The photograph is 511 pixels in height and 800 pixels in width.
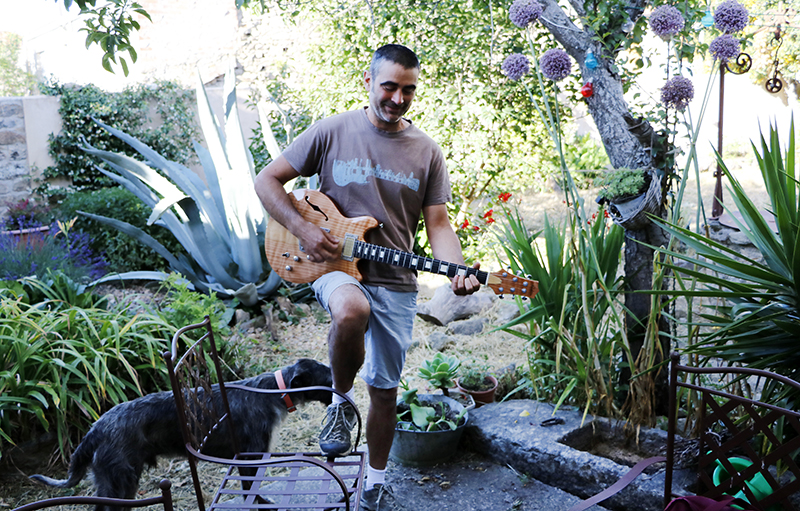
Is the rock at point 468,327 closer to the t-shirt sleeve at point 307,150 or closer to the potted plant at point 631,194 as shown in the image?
the potted plant at point 631,194

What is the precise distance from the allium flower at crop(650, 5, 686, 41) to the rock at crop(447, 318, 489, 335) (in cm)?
273

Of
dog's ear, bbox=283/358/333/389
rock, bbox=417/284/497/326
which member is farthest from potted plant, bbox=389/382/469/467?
rock, bbox=417/284/497/326

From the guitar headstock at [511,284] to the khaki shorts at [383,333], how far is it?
36cm

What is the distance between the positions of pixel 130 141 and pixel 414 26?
2495mm

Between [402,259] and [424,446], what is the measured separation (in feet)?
2.89

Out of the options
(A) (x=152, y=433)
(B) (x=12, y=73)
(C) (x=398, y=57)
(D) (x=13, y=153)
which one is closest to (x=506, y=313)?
(C) (x=398, y=57)

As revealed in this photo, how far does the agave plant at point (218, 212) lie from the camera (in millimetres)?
4137

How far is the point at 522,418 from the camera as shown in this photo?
2.62 metres

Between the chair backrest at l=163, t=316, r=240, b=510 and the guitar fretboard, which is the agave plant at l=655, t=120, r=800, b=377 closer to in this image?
the guitar fretboard

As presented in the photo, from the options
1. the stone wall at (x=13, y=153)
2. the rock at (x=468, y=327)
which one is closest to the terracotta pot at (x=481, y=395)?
the rock at (x=468, y=327)

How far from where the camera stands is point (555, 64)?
230cm

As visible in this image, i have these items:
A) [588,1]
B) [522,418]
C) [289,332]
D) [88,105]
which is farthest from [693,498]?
[88,105]

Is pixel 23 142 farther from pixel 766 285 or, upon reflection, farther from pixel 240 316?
pixel 766 285

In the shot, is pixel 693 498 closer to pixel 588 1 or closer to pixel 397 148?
pixel 397 148
